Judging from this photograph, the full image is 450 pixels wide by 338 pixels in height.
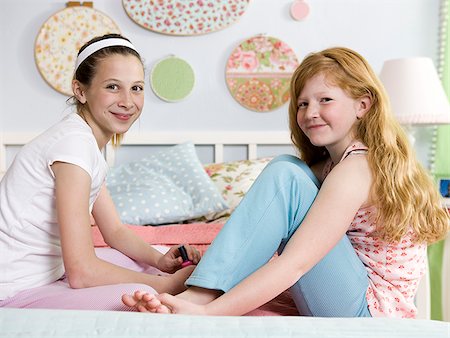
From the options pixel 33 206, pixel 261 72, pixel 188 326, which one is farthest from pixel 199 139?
pixel 188 326

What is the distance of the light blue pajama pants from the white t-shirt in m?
0.31

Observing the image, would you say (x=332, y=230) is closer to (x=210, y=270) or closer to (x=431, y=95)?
(x=210, y=270)

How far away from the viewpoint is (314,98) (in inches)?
55.4

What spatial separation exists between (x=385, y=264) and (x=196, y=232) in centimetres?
71

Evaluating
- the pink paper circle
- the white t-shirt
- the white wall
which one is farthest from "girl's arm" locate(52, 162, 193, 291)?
the pink paper circle

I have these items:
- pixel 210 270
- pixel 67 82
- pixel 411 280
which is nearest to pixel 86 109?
pixel 210 270

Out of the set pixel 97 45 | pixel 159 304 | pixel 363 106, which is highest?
pixel 97 45

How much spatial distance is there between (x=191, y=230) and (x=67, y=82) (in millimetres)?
1140

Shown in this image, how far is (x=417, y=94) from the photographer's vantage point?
2.50 metres

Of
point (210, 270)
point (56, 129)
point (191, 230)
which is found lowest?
point (191, 230)

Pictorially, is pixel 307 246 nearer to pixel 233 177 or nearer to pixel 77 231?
pixel 77 231

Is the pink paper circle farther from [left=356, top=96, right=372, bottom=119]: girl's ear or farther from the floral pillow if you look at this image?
[left=356, top=96, right=372, bottom=119]: girl's ear

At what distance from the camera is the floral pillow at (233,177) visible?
2.38 meters

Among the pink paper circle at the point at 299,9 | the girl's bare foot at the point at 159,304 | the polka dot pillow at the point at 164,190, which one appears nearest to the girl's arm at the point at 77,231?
the girl's bare foot at the point at 159,304
